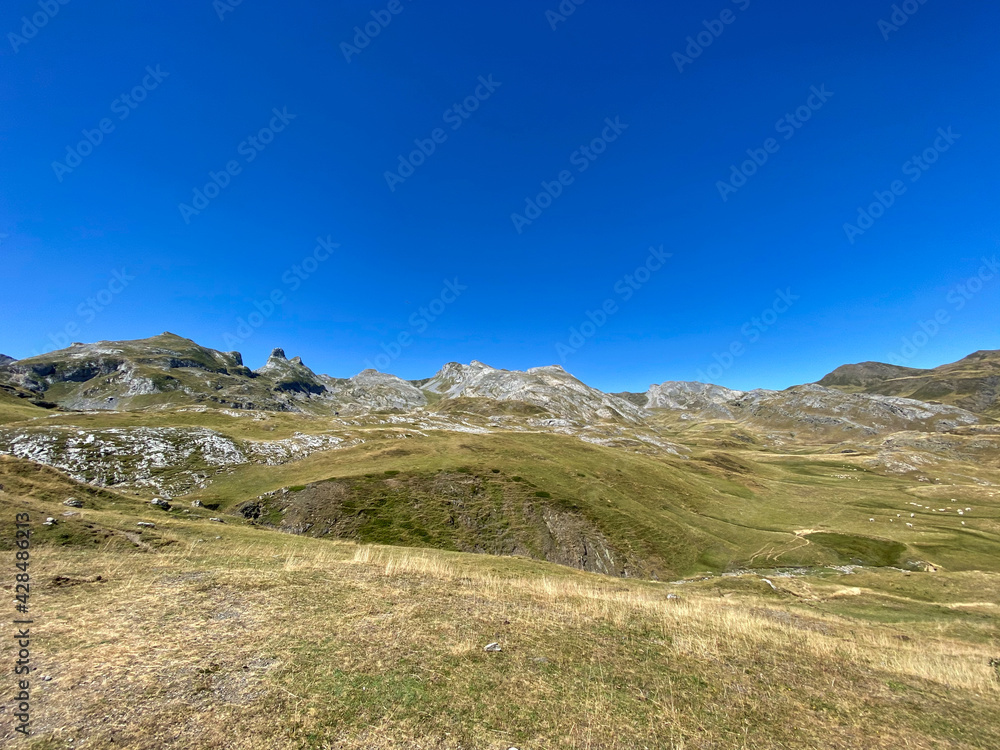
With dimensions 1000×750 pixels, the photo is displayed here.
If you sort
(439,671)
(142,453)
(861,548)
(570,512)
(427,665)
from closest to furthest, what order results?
(439,671) → (427,665) → (570,512) → (861,548) → (142,453)

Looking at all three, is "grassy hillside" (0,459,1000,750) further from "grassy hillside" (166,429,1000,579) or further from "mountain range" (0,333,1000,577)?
"grassy hillside" (166,429,1000,579)

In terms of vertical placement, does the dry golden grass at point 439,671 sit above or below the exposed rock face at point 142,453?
below

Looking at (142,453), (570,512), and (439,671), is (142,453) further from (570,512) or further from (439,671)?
(439,671)

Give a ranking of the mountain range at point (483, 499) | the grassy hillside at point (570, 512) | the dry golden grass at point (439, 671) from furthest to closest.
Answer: the mountain range at point (483, 499) < the grassy hillside at point (570, 512) < the dry golden grass at point (439, 671)

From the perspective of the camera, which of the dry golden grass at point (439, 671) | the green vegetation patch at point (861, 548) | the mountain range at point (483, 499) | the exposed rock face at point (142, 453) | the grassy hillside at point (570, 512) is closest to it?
the dry golden grass at point (439, 671)

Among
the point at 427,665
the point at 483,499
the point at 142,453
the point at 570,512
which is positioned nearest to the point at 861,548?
the point at 570,512

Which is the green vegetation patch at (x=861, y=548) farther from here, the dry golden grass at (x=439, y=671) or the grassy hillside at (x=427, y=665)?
the dry golden grass at (x=439, y=671)

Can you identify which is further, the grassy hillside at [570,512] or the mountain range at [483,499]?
the mountain range at [483,499]

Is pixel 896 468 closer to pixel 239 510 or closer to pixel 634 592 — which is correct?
pixel 634 592

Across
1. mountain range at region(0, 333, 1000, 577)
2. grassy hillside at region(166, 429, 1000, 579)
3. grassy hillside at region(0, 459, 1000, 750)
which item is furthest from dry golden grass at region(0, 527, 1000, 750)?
grassy hillside at region(166, 429, 1000, 579)

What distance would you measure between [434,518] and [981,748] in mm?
57824

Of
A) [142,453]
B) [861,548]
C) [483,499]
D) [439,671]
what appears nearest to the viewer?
[439,671]

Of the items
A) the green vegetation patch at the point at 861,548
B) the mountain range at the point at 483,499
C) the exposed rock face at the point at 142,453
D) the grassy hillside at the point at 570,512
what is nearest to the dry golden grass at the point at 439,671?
the mountain range at the point at 483,499

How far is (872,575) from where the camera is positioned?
52562 millimetres
